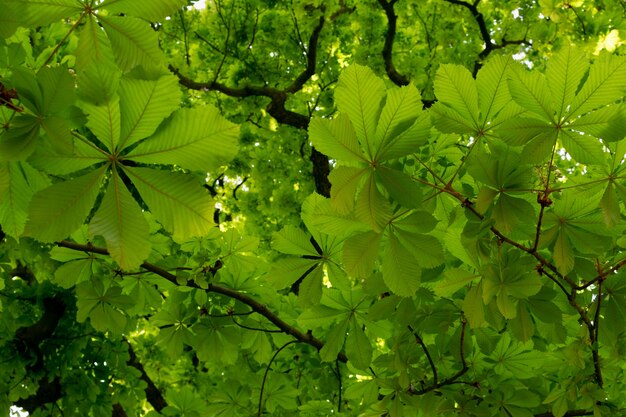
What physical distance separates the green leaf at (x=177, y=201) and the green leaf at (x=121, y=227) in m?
0.03

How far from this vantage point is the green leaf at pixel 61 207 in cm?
93

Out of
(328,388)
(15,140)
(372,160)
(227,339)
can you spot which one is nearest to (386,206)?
(372,160)

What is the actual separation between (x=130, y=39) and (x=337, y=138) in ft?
1.33

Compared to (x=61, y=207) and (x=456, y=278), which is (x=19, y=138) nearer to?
(x=61, y=207)

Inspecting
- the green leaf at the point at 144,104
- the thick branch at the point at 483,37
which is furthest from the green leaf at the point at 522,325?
the thick branch at the point at 483,37

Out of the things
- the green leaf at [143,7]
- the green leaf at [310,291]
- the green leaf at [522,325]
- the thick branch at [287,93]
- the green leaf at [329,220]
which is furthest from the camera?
the thick branch at [287,93]

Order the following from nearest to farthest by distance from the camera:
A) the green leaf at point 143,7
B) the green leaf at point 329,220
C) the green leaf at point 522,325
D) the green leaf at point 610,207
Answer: the green leaf at point 143,7
the green leaf at point 610,207
the green leaf at point 329,220
the green leaf at point 522,325

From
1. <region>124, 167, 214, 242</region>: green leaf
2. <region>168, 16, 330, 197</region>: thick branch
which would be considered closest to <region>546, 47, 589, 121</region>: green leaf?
<region>124, 167, 214, 242</region>: green leaf

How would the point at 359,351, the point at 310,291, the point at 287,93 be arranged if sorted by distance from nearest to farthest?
1. the point at 310,291
2. the point at 359,351
3. the point at 287,93

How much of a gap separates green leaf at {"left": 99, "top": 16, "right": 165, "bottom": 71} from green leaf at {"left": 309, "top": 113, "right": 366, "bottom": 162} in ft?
1.03

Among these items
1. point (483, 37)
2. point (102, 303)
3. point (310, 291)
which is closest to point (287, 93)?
point (483, 37)

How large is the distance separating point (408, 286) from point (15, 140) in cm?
82

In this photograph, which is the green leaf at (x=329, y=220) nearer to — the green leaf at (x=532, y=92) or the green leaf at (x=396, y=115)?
the green leaf at (x=396, y=115)

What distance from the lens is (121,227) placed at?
37.5 inches
